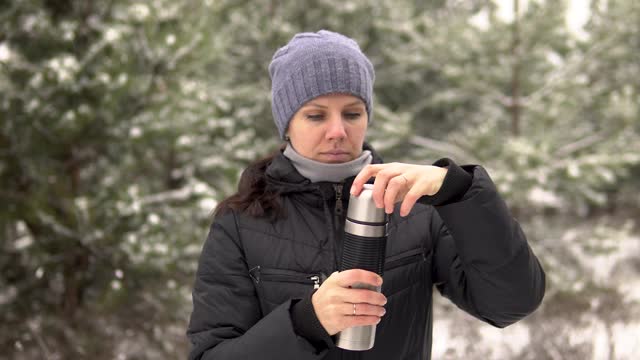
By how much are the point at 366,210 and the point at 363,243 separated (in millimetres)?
80

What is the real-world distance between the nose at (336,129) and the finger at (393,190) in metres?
0.35

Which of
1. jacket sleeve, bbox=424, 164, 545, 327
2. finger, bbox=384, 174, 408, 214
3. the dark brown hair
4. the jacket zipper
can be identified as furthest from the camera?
the dark brown hair

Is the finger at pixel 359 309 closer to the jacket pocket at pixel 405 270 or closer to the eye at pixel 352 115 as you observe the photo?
the jacket pocket at pixel 405 270

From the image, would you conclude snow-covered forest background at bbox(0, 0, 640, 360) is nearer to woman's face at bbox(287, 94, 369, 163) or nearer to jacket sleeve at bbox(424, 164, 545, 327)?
jacket sleeve at bbox(424, 164, 545, 327)

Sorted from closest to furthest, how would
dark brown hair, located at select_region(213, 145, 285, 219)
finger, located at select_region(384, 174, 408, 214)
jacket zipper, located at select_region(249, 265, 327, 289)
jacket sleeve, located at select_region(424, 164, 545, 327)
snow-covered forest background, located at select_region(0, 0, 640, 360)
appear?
finger, located at select_region(384, 174, 408, 214) → jacket sleeve, located at select_region(424, 164, 545, 327) → jacket zipper, located at select_region(249, 265, 327, 289) → dark brown hair, located at select_region(213, 145, 285, 219) → snow-covered forest background, located at select_region(0, 0, 640, 360)

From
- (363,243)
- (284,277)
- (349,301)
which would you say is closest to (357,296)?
(349,301)

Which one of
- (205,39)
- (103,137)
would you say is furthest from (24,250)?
(205,39)

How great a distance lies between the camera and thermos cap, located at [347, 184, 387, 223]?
1306mm

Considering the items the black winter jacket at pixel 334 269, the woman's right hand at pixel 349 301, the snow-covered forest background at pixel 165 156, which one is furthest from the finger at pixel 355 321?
the snow-covered forest background at pixel 165 156

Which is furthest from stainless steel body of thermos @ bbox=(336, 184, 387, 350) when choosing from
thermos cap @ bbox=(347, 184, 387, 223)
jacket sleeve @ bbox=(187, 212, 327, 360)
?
jacket sleeve @ bbox=(187, 212, 327, 360)

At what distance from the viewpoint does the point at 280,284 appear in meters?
1.59

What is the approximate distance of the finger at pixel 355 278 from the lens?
129 cm

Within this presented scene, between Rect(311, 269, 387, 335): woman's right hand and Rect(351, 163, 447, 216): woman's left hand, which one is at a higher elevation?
Rect(351, 163, 447, 216): woman's left hand

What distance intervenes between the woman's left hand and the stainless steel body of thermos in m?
0.03
